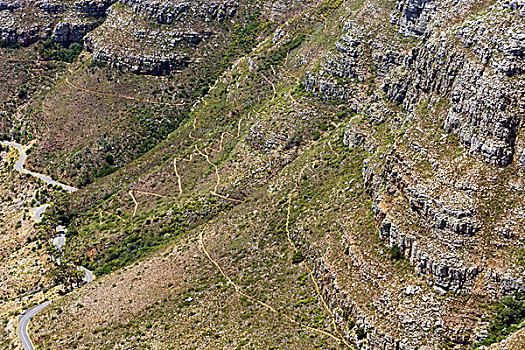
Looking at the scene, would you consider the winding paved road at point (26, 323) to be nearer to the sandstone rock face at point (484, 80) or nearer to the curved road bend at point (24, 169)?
the curved road bend at point (24, 169)

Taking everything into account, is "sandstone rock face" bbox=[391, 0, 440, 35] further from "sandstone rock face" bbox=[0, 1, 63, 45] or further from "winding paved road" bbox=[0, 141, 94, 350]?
"sandstone rock face" bbox=[0, 1, 63, 45]

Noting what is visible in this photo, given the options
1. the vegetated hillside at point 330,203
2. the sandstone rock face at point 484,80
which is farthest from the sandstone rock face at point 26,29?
the sandstone rock face at point 484,80

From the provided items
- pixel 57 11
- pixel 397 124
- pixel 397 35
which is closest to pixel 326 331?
pixel 397 124

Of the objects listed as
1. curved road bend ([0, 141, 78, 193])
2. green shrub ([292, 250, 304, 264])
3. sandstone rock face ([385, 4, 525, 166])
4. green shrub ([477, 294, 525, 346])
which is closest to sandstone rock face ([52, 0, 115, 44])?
curved road bend ([0, 141, 78, 193])

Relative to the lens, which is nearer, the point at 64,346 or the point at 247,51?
the point at 64,346

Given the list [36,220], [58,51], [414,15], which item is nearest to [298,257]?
[414,15]

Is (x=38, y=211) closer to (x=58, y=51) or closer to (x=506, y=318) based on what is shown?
(x=58, y=51)

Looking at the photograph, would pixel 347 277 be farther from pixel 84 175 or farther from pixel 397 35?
pixel 84 175

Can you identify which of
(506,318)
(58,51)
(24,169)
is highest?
(506,318)
